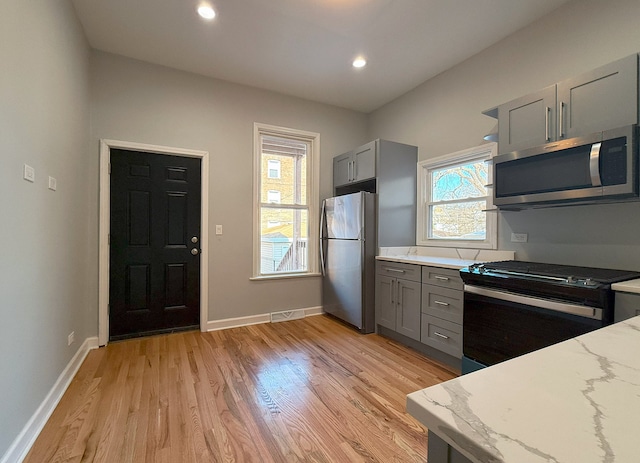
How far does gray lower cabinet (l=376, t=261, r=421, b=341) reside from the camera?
293 cm

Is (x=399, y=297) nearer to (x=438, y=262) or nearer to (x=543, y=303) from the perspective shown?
(x=438, y=262)

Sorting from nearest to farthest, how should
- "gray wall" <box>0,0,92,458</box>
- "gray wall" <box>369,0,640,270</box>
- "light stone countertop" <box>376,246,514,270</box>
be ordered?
1. "gray wall" <box>0,0,92,458</box>
2. "gray wall" <box>369,0,640,270</box>
3. "light stone countertop" <box>376,246,514,270</box>

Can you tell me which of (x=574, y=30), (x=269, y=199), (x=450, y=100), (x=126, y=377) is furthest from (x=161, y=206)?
(x=574, y=30)

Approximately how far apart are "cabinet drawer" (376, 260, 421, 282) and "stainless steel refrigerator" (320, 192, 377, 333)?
124mm

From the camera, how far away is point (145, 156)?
3.27 meters

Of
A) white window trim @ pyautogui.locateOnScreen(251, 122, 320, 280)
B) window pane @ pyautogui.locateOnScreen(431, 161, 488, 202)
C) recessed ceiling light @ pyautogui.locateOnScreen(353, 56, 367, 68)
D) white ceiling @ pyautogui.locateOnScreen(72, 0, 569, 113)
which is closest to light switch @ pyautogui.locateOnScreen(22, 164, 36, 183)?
white ceiling @ pyautogui.locateOnScreen(72, 0, 569, 113)

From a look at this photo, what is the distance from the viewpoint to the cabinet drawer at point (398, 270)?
294cm

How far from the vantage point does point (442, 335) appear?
2.65 metres

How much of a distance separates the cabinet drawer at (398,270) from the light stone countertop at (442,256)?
44 millimetres

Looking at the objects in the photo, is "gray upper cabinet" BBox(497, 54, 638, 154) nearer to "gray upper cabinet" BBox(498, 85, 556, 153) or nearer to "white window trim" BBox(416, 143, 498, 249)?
"gray upper cabinet" BBox(498, 85, 556, 153)

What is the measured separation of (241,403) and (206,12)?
3060mm

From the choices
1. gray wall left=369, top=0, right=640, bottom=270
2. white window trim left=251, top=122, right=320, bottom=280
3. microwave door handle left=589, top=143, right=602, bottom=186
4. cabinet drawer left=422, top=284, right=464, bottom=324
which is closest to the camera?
microwave door handle left=589, top=143, right=602, bottom=186

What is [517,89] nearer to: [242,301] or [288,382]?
[288,382]

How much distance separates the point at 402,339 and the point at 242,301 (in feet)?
6.37
